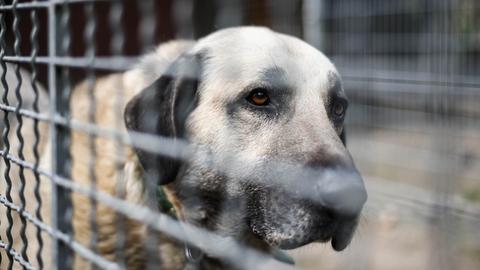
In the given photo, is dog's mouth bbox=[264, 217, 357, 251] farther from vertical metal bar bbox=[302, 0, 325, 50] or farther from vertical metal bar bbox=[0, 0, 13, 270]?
vertical metal bar bbox=[302, 0, 325, 50]

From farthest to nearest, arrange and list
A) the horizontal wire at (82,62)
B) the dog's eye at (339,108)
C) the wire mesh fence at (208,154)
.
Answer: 1. the dog's eye at (339,108)
2. the wire mesh fence at (208,154)
3. the horizontal wire at (82,62)

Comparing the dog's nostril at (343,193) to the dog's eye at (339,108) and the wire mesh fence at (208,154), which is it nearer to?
the wire mesh fence at (208,154)

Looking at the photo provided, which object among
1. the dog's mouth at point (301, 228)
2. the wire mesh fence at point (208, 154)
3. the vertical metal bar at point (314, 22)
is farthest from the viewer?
the vertical metal bar at point (314, 22)

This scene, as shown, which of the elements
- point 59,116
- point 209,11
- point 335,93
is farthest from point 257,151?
point 209,11

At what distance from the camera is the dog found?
5.28 feet

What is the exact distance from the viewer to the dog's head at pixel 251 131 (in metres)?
1.63

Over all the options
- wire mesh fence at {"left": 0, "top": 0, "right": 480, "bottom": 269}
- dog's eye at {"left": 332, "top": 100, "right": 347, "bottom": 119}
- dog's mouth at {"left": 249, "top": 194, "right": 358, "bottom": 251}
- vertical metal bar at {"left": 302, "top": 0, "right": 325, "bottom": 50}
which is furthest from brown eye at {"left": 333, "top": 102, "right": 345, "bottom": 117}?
vertical metal bar at {"left": 302, "top": 0, "right": 325, "bottom": 50}

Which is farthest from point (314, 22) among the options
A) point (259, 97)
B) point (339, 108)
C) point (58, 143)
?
point (58, 143)

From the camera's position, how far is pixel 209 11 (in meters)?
4.37

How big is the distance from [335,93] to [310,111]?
196mm

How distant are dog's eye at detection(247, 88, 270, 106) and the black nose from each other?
38 cm

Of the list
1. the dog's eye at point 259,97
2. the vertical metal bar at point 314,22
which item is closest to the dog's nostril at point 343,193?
the dog's eye at point 259,97

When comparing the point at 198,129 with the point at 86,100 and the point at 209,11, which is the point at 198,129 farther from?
the point at 209,11

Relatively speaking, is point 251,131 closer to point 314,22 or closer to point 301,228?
point 301,228
